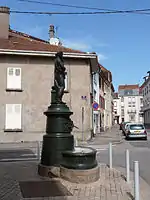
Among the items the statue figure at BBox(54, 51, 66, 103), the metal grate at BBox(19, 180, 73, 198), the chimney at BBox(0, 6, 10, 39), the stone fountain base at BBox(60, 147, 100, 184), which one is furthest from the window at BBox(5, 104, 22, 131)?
the stone fountain base at BBox(60, 147, 100, 184)

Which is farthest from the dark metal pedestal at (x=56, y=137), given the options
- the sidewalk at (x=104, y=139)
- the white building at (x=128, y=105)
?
the white building at (x=128, y=105)

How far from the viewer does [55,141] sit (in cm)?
823

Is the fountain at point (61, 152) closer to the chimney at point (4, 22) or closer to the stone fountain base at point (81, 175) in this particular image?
the stone fountain base at point (81, 175)

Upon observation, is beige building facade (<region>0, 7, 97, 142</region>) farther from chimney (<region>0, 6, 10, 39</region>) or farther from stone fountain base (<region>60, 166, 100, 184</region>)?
stone fountain base (<region>60, 166, 100, 184</region>)

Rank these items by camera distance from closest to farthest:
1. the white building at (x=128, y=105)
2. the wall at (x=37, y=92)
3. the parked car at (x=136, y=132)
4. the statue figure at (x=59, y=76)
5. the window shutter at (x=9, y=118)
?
the statue figure at (x=59, y=76) < the window shutter at (x=9, y=118) < the wall at (x=37, y=92) < the parked car at (x=136, y=132) < the white building at (x=128, y=105)

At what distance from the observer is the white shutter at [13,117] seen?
21.2 metres

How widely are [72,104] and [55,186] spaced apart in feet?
50.2

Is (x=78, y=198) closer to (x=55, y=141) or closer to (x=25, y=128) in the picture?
(x=55, y=141)

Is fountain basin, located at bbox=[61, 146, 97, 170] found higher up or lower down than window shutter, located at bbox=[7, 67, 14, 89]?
lower down

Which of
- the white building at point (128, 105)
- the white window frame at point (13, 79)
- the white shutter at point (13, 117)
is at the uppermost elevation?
the white building at point (128, 105)

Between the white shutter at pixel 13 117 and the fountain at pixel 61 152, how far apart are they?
1286cm

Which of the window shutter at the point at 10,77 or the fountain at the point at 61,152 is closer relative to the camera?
the fountain at the point at 61,152

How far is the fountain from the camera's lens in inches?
291

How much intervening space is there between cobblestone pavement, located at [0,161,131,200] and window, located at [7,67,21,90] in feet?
42.0
